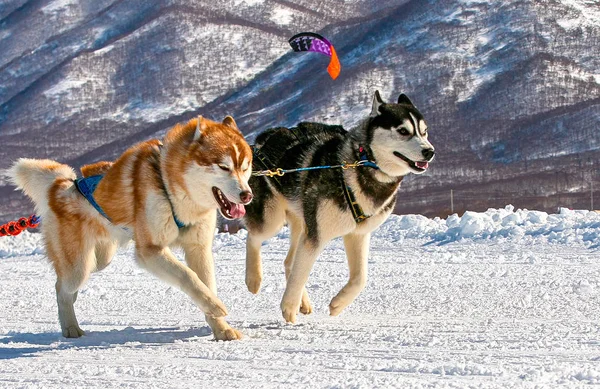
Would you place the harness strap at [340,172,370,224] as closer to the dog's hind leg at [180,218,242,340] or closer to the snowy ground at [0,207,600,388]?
the snowy ground at [0,207,600,388]

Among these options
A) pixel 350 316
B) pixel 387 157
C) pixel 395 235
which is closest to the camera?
pixel 387 157

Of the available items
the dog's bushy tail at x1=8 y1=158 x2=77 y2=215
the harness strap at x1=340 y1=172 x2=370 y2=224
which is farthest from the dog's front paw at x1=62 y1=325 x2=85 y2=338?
the harness strap at x1=340 y1=172 x2=370 y2=224

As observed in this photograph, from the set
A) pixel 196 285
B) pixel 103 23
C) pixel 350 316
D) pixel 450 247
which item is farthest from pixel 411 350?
pixel 103 23

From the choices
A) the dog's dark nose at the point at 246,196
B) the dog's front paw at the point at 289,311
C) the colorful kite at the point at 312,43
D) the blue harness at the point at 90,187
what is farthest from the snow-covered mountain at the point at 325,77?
the dog's dark nose at the point at 246,196

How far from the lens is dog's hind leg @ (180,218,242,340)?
5.23 meters

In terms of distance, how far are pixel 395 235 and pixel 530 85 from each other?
67931 mm

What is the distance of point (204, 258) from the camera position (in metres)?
5.35

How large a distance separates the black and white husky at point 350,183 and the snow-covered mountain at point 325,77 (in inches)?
1876

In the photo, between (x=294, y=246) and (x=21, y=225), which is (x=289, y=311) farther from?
(x=21, y=225)

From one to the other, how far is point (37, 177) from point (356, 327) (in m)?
2.28

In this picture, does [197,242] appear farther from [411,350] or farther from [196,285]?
[411,350]

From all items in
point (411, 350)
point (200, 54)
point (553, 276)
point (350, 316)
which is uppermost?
point (411, 350)

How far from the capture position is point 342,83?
8256cm

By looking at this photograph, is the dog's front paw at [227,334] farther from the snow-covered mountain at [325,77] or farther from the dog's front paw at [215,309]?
the snow-covered mountain at [325,77]
